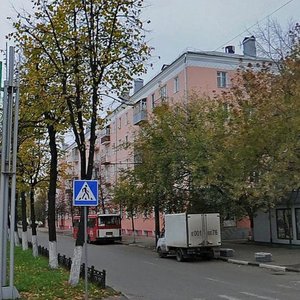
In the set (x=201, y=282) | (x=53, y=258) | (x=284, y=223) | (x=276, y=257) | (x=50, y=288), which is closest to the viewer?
(x=50, y=288)

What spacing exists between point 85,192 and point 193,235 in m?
14.1

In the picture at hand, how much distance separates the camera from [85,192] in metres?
11.6

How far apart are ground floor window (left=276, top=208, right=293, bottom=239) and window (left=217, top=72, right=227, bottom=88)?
15.4 metres

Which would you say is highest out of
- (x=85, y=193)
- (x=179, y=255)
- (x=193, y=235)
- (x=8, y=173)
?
(x=8, y=173)

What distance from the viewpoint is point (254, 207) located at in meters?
30.7

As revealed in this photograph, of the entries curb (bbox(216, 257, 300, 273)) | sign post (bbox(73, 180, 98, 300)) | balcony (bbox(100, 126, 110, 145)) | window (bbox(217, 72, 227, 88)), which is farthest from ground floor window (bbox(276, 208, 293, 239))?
balcony (bbox(100, 126, 110, 145))

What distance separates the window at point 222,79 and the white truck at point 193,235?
2014 cm

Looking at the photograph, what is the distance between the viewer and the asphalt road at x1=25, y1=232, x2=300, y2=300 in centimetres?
1280

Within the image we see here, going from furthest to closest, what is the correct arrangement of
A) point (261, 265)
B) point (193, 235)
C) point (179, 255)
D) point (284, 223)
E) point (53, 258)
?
point (284, 223) → point (179, 255) → point (193, 235) → point (261, 265) → point (53, 258)

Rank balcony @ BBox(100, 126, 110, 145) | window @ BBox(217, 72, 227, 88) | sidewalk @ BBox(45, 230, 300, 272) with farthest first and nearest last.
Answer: balcony @ BBox(100, 126, 110, 145) → window @ BBox(217, 72, 227, 88) → sidewalk @ BBox(45, 230, 300, 272)

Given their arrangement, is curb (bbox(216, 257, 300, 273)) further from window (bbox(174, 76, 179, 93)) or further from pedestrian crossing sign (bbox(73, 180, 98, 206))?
window (bbox(174, 76, 179, 93))

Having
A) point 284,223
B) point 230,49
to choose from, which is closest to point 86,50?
point 284,223

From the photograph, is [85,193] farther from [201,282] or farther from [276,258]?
[276,258]

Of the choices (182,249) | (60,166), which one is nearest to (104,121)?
(182,249)
